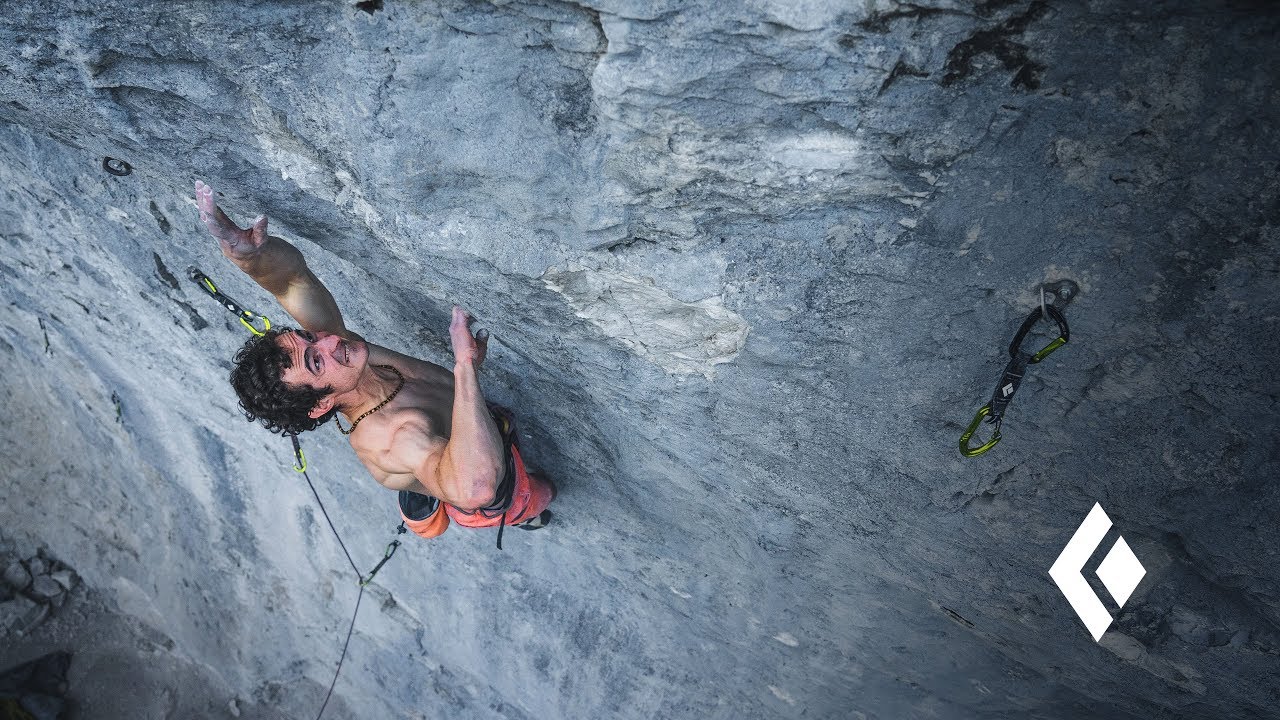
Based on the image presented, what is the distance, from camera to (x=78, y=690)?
6305mm

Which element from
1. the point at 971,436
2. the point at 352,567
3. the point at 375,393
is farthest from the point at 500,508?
the point at 352,567

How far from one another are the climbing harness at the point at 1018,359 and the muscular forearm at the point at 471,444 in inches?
55.0

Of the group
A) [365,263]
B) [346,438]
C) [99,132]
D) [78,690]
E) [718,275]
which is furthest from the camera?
[78,690]

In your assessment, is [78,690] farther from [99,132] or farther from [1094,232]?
[1094,232]

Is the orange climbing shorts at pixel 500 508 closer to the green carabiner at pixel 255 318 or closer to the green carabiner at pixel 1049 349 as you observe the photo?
the green carabiner at pixel 255 318

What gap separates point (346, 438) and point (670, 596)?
1688mm

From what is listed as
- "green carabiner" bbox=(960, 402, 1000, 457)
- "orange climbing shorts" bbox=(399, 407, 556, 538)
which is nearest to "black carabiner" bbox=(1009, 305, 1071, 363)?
"green carabiner" bbox=(960, 402, 1000, 457)

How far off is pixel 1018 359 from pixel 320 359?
6.70 ft

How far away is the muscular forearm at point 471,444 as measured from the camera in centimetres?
243

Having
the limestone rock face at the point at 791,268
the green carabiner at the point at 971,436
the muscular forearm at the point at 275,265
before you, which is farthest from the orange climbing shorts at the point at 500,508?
the green carabiner at the point at 971,436

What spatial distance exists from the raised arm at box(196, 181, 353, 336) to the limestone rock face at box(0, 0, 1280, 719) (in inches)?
4.2

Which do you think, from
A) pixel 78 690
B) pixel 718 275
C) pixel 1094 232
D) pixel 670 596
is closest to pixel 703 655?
pixel 670 596

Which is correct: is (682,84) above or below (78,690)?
above

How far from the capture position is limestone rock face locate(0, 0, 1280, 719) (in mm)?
1504
